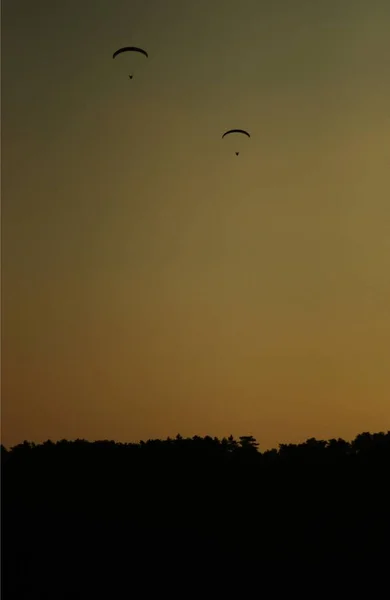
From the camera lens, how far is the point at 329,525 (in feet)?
229

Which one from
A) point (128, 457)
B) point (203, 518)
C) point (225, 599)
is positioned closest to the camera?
point (225, 599)

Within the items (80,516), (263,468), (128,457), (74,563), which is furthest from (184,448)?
(74,563)

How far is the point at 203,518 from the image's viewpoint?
75.0m

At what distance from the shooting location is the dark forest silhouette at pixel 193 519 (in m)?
65.3

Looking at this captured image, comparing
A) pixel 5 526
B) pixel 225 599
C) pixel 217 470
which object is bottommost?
pixel 225 599

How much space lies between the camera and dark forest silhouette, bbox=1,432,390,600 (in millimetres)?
65312

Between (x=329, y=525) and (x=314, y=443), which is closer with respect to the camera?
(x=329, y=525)

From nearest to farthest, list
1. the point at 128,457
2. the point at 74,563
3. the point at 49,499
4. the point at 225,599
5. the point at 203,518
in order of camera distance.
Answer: the point at 225,599
the point at 74,563
the point at 203,518
the point at 49,499
the point at 128,457

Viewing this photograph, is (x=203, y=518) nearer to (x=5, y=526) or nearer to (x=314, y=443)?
(x=5, y=526)

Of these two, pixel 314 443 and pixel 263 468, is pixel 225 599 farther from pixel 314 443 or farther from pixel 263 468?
pixel 314 443

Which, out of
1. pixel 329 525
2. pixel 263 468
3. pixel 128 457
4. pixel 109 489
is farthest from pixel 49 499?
pixel 329 525

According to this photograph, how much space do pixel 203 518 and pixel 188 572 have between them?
859cm

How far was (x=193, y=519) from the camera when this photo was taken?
75125 millimetres

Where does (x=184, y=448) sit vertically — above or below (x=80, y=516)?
above
